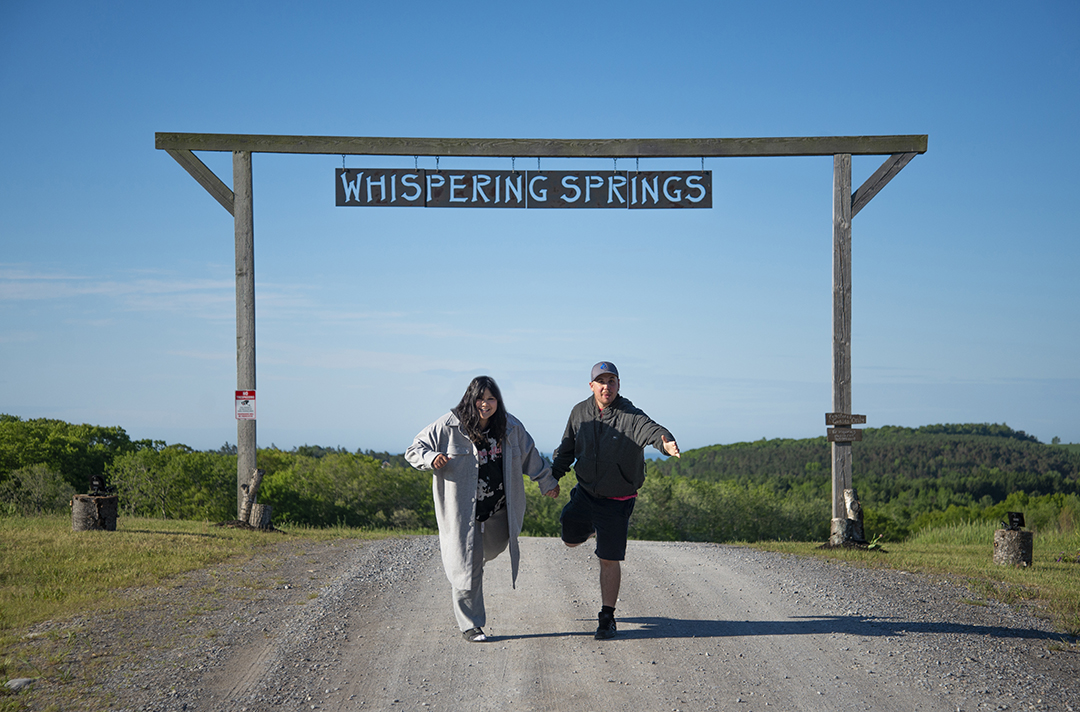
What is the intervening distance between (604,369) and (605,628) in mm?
1846

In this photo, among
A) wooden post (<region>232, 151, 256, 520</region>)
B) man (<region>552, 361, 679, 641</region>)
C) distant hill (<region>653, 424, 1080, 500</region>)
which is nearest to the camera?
man (<region>552, 361, 679, 641</region>)

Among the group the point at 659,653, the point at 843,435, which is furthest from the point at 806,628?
the point at 843,435

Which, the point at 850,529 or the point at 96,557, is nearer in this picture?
the point at 96,557

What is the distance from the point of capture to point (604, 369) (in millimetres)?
5609

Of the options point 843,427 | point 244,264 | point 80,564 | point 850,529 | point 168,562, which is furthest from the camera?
point 244,264

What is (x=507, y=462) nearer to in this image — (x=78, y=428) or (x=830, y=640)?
(x=830, y=640)

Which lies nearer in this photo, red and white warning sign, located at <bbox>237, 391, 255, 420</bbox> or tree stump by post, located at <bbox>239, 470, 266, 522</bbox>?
red and white warning sign, located at <bbox>237, 391, 255, 420</bbox>

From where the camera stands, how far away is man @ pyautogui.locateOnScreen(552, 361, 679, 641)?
5441mm

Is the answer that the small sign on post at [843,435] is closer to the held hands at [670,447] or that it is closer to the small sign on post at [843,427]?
the small sign on post at [843,427]

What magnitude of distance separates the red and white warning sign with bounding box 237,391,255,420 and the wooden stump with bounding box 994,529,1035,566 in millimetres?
10151

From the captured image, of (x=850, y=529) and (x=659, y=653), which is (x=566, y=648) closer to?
(x=659, y=653)

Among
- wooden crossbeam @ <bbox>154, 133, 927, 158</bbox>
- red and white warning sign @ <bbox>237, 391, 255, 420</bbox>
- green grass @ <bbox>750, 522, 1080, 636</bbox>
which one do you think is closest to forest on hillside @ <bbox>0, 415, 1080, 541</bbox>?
green grass @ <bbox>750, 522, 1080, 636</bbox>

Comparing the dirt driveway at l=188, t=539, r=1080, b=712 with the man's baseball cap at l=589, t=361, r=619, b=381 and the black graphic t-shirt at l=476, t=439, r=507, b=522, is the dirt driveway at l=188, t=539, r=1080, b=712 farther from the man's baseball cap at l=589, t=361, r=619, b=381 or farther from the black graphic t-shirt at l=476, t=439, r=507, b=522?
the man's baseball cap at l=589, t=361, r=619, b=381

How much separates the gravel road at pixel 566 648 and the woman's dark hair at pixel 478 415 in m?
1.45
